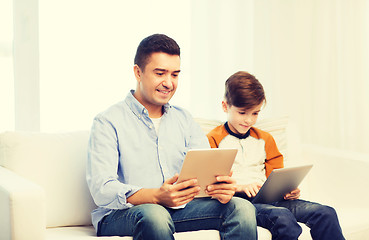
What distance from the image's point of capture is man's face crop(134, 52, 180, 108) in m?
1.90

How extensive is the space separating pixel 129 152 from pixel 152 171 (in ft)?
0.38

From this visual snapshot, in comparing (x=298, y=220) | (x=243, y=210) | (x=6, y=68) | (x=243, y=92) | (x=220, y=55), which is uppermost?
(x=220, y=55)

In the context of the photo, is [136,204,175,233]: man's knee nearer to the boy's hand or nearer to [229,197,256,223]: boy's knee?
[229,197,256,223]: boy's knee

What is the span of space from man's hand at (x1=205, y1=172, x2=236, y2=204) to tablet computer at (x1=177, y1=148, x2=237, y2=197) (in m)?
0.02

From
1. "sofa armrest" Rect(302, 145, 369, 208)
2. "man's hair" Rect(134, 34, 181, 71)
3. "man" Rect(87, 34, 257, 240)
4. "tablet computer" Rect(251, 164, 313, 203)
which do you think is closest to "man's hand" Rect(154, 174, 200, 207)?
"man" Rect(87, 34, 257, 240)

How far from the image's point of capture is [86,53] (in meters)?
2.87

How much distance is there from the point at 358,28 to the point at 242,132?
56.0 inches

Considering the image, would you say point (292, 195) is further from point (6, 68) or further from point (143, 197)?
point (6, 68)

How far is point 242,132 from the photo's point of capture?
2.25 meters

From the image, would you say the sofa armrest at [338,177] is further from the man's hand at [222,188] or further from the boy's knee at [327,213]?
the man's hand at [222,188]

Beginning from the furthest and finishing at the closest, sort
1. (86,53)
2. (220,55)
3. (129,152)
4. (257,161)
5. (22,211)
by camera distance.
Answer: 1. (220,55)
2. (86,53)
3. (257,161)
4. (129,152)
5. (22,211)

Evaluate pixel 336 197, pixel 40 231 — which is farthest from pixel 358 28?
pixel 40 231

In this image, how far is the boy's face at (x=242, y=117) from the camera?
2.19 m

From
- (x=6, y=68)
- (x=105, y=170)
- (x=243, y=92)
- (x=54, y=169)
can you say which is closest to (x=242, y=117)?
(x=243, y=92)
